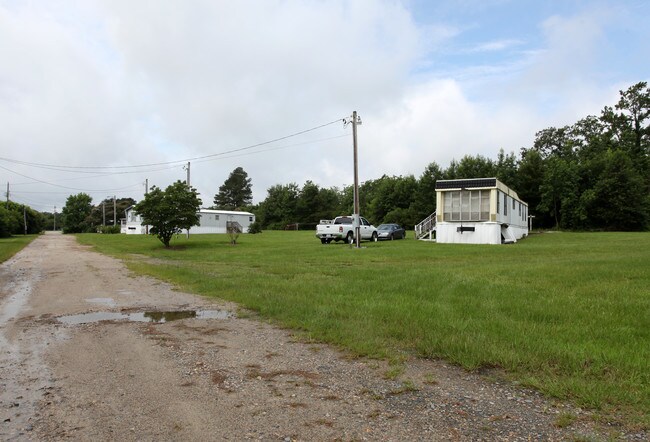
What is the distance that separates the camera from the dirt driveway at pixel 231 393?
357 centimetres

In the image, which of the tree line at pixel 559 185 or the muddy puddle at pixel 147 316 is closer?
the muddy puddle at pixel 147 316

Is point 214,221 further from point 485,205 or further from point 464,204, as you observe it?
point 485,205

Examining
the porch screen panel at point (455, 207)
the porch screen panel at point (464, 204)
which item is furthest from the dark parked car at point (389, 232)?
the porch screen panel at point (464, 204)

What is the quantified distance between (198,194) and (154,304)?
2148 centimetres

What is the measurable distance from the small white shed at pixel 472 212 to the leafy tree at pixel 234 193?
284 ft

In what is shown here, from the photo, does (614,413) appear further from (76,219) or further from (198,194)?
(76,219)

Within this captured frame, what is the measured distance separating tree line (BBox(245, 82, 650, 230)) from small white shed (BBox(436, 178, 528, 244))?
28.5 metres

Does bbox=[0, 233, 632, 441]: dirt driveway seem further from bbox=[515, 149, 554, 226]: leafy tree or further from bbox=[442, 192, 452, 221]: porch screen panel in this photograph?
bbox=[515, 149, 554, 226]: leafy tree

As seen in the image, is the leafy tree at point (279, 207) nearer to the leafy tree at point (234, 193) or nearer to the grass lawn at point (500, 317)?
the leafy tree at point (234, 193)

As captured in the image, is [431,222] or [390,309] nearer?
[390,309]

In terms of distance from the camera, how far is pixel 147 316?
8.21 metres

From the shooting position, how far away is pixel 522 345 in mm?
5621

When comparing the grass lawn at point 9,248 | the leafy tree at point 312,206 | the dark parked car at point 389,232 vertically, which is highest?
the leafy tree at point 312,206

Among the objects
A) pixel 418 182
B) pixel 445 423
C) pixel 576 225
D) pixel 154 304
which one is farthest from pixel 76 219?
pixel 445 423
